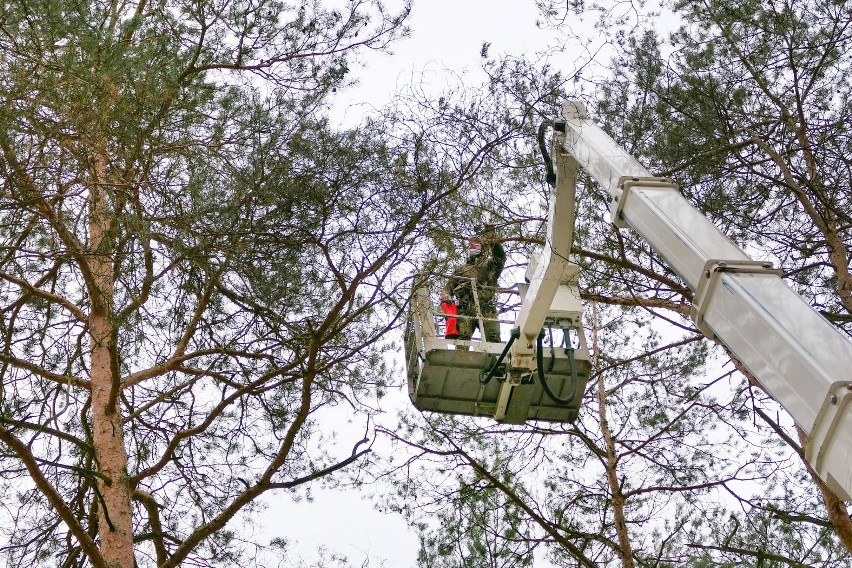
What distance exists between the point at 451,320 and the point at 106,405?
2.14 m

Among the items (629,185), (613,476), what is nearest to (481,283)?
(613,476)

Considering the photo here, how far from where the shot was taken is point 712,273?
12.1 feet

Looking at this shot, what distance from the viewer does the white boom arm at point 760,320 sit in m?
3.00

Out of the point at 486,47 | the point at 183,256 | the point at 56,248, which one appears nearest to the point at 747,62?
the point at 486,47

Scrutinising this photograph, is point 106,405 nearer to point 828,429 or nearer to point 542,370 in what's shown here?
point 542,370

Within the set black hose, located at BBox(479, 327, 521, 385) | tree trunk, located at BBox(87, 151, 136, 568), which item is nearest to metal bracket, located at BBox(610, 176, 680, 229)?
black hose, located at BBox(479, 327, 521, 385)

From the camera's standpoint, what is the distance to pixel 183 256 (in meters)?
5.99

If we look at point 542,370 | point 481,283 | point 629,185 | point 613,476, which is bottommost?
point 629,185

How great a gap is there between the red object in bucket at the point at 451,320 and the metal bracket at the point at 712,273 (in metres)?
2.91

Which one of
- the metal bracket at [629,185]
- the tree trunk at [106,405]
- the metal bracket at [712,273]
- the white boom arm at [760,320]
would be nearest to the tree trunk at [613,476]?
the tree trunk at [106,405]

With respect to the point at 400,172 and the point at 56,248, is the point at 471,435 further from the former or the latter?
the point at 56,248

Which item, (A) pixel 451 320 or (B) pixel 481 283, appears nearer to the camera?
(A) pixel 451 320

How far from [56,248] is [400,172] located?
2.08 m

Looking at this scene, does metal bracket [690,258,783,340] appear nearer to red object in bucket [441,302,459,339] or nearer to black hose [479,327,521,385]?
black hose [479,327,521,385]
